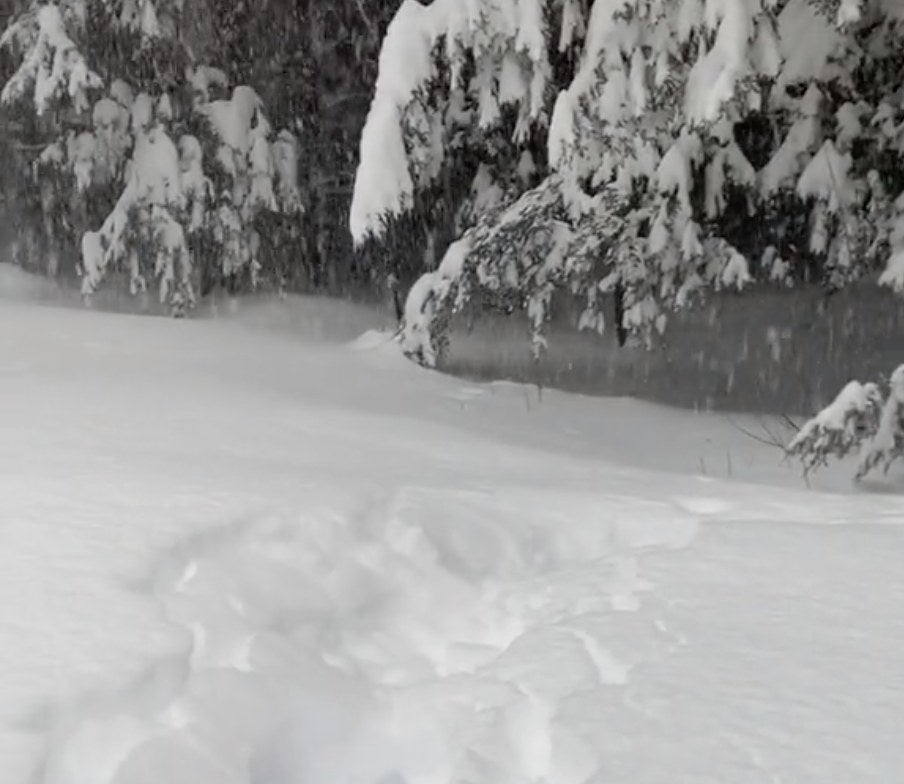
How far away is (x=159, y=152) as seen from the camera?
9703mm

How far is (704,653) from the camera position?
283cm

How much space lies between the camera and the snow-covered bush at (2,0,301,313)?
9.67 metres

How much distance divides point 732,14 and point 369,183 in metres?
2.28

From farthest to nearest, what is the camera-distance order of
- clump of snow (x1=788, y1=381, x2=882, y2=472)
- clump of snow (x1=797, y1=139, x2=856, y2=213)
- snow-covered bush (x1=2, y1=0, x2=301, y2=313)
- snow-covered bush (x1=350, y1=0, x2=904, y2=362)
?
snow-covered bush (x1=2, y1=0, x2=301, y2=313)
clump of snow (x1=797, y1=139, x2=856, y2=213)
snow-covered bush (x1=350, y1=0, x2=904, y2=362)
clump of snow (x1=788, y1=381, x2=882, y2=472)

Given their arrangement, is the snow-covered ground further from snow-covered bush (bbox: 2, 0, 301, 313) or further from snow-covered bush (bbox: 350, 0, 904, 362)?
snow-covered bush (bbox: 2, 0, 301, 313)

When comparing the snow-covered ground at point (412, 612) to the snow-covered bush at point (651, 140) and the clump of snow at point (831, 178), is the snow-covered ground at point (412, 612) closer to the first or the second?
the snow-covered bush at point (651, 140)

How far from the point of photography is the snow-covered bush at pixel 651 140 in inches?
248

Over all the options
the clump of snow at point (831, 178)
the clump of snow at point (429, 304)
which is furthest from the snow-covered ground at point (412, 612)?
the clump of snow at point (831, 178)

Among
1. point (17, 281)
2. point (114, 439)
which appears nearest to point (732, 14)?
point (114, 439)

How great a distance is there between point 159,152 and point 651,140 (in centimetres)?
476

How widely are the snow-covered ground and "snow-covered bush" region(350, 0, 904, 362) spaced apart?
7.73ft

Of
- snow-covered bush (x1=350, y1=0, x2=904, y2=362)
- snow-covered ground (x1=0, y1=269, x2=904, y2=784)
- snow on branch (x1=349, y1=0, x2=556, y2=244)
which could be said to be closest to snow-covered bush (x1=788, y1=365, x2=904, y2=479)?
snow-covered ground (x1=0, y1=269, x2=904, y2=784)

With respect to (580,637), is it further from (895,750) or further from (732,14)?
(732,14)

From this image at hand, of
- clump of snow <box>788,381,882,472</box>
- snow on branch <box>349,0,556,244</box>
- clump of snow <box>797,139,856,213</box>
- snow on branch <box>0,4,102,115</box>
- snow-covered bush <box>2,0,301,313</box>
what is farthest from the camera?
snow-covered bush <box>2,0,301,313</box>
